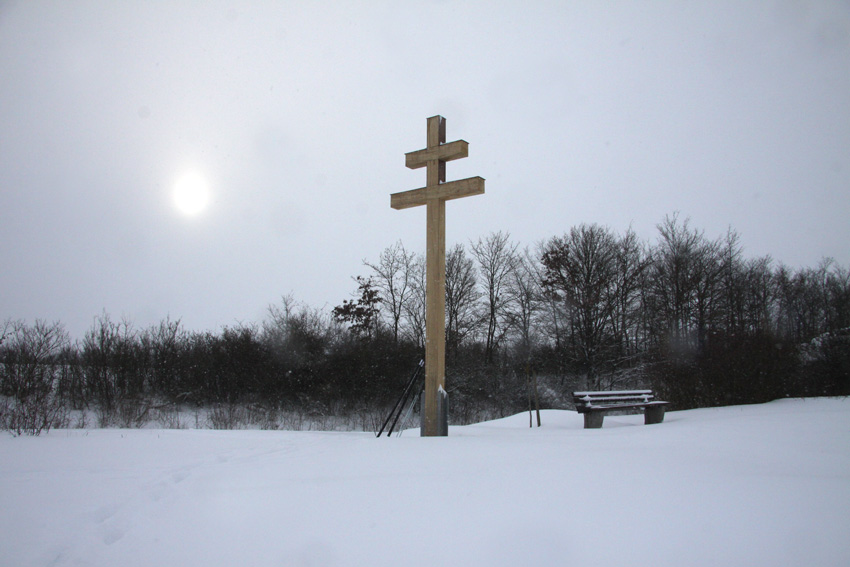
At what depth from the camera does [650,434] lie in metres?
6.10

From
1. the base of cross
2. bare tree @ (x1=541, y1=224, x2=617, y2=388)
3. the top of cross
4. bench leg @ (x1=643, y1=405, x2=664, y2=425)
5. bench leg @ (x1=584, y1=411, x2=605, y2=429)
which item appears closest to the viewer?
the base of cross

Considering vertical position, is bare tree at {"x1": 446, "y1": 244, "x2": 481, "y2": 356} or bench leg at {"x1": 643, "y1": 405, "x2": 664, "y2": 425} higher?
bare tree at {"x1": 446, "y1": 244, "x2": 481, "y2": 356}

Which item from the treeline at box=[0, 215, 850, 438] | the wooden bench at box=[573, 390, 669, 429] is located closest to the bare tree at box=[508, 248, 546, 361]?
the treeline at box=[0, 215, 850, 438]

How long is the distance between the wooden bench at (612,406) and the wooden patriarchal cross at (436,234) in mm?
3032

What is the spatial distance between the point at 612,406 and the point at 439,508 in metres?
7.10

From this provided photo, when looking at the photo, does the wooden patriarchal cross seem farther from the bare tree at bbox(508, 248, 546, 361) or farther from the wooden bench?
the bare tree at bbox(508, 248, 546, 361)

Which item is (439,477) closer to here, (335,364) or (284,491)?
(284,491)

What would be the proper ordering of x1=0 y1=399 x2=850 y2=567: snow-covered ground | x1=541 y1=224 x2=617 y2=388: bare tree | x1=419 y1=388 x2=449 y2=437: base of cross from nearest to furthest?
x1=0 y1=399 x2=850 y2=567: snow-covered ground
x1=419 y1=388 x2=449 y2=437: base of cross
x1=541 y1=224 x2=617 y2=388: bare tree

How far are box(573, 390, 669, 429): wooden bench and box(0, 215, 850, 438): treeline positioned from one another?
2.37 metres

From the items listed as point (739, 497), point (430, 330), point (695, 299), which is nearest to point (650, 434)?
point (430, 330)

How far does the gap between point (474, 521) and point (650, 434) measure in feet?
13.9

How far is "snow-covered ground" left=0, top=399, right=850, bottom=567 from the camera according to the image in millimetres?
2350

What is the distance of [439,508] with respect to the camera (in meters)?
2.87

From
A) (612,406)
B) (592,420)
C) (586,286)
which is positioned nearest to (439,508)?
(592,420)
